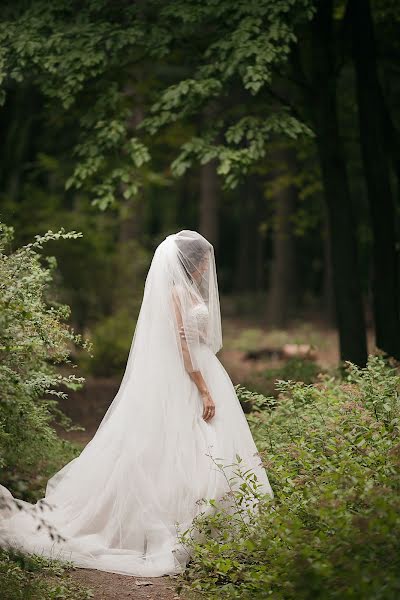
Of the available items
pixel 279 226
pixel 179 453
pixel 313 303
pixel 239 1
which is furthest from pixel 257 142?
pixel 313 303

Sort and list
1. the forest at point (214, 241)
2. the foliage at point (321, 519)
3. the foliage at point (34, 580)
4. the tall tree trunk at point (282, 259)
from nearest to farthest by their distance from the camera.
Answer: the foliage at point (321, 519) < the foliage at point (34, 580) < the forest at point (214, 241) < the tall tree trunk at point (282, 259)

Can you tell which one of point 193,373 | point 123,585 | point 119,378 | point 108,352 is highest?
point 193,373

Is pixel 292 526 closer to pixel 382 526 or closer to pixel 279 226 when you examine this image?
pixel 382 526

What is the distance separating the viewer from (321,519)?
15.9ft

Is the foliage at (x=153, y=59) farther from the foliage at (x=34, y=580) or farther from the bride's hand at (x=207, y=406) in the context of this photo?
the foliage at (x=34, y=580)

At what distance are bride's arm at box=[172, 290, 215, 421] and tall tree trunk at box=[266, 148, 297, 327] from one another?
49.0 feet

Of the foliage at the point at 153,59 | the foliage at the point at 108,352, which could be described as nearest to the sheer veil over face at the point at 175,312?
the foliage at the point at 153,59

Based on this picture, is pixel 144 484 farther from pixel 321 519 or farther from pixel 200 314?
pixel 321 519

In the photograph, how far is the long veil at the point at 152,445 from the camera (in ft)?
20.1

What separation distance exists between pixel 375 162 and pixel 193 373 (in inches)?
226

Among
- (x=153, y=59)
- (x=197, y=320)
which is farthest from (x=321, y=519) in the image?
(x=153, y=59)

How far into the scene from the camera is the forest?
5.09m

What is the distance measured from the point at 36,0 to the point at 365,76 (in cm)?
444

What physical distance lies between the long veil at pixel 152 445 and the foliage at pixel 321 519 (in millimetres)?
369
